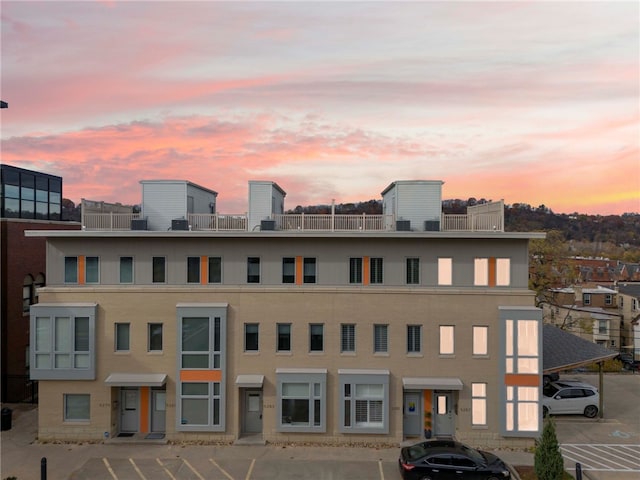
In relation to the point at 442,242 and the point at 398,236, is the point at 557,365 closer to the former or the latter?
the point at 442,242

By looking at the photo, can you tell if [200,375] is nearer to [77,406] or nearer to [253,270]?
[253,270]

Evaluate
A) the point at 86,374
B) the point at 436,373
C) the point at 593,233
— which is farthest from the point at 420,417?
the point at 593,233

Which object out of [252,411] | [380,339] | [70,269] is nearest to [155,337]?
[70,269]

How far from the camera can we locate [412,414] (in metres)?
21.7

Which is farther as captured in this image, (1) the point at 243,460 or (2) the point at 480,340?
(2) the point at 480,340

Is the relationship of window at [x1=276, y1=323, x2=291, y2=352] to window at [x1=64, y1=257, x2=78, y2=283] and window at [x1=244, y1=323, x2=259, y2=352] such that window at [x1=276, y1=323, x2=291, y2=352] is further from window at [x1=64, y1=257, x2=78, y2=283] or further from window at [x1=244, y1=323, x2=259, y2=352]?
window at [x1=64, y1=257, x2=78, y2=283]

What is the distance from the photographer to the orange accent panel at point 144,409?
21875mm

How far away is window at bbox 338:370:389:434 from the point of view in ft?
68.5

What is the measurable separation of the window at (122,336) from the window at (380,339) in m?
11.7

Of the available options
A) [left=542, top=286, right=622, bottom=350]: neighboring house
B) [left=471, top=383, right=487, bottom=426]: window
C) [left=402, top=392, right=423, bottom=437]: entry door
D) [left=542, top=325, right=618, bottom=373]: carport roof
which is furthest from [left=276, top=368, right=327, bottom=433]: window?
[left=542, top=286, right=622, bottom=350]: neighboring house

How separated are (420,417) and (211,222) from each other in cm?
1391

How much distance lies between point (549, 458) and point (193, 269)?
1633 cm

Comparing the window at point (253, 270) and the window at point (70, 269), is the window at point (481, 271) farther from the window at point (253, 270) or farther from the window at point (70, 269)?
the window at point (70, 269)

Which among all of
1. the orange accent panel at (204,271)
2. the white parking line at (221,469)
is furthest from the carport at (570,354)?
the orange accent panel at (204,271)
